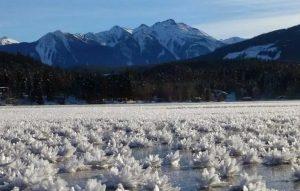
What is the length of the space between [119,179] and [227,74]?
138585 mm

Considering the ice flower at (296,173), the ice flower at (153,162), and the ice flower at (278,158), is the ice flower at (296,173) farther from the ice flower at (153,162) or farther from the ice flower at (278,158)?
the ice flower at (153,162)

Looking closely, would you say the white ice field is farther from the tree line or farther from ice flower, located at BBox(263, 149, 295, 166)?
the tree line

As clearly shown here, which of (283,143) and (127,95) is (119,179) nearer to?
(283,143)

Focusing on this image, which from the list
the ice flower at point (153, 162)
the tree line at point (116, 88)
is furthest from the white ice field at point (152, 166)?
the tree line at point (116, 88)

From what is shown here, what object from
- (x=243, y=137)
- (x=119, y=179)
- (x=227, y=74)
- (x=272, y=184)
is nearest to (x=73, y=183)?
(x=119, y=179)

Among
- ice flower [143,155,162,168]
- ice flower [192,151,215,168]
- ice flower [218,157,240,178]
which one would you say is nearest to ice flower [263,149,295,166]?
ice flower [192,151,215,168]

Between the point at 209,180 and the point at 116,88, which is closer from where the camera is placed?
the point at 209,180

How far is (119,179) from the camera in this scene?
35.3 ft

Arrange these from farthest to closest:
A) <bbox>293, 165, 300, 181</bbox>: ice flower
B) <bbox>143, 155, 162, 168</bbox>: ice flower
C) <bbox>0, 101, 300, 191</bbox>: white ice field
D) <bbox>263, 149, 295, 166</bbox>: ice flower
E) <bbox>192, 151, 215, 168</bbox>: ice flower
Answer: <bbox>263, 149, 295, 166</bbox>: ice flower
<bbox>143, 155, 162, 168</bbox>: ice flower
<bbox>192, 151, 215, 168</bbox>: ice flower
<bbox>293, 165, 300, 181</bbox>: ice flower
<bbox>0, 101, 300, 191</bbox>: white ice field

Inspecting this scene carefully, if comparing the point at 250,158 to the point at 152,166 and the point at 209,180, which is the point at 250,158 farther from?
the point at 209,180

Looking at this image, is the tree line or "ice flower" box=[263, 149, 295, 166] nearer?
"ice flower" box=[263, 149, 295, 166]

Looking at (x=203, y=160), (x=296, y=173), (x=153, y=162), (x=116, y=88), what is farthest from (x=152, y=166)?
(x=116, y=88)

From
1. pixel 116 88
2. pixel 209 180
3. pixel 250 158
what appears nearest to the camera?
pixel 209 180

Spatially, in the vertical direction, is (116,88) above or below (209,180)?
above
